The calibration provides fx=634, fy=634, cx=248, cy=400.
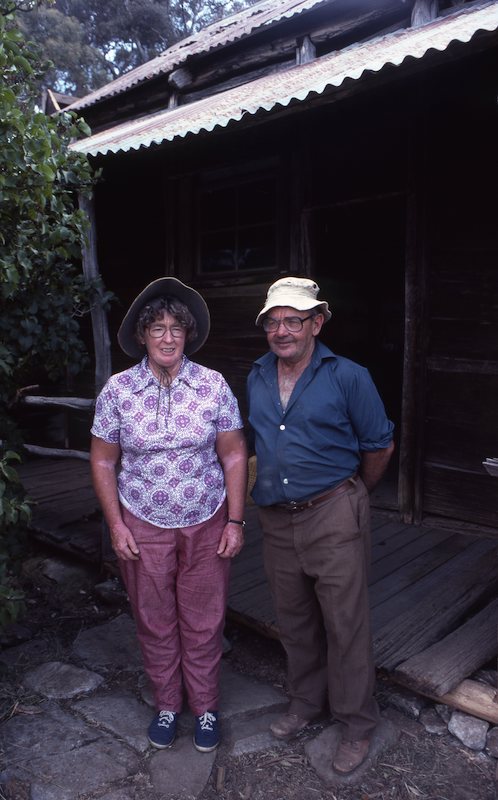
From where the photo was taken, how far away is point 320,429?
2.46 m

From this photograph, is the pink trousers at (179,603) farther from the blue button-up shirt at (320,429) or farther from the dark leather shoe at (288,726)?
the blue button-up shirt at (320,429)

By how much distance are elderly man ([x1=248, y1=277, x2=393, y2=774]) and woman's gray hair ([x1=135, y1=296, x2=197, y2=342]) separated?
31 centimetres

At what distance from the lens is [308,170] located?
5.42 m

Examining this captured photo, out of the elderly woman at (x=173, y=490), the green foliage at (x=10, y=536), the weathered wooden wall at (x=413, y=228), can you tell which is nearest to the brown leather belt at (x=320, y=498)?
the elderly woman at (x=173, y=490)

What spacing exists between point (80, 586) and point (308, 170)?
3.86 metres

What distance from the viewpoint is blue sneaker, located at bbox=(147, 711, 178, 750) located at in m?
2.73

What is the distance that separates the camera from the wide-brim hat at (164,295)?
8.60 feet

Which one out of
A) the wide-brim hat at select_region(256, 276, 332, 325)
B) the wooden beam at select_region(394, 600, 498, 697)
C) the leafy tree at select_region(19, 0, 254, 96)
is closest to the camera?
the wide-brim hat at select_region(256, 276, 332, 325)

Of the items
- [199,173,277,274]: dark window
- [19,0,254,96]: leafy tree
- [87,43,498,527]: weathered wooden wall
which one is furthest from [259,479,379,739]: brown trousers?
[19,0,254,96]: leafy tree

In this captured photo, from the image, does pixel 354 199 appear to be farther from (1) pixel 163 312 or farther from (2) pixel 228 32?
(2) pixel 228 32

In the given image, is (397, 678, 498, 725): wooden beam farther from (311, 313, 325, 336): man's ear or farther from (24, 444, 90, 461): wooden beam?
(24, 444, 90, 461): wooden beam

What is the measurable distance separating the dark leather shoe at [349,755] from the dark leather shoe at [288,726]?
0.22m

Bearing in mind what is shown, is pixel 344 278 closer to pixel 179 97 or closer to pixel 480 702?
pixel 179 97

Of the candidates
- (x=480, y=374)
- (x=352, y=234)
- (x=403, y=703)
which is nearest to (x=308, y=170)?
(x=352, y=234)
